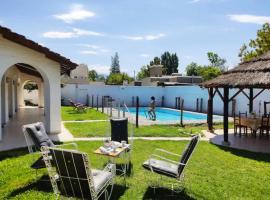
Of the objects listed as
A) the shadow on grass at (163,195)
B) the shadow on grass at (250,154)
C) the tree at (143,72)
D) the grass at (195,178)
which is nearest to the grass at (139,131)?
the grass at (195,178)

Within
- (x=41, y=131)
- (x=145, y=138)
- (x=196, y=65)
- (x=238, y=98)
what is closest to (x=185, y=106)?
(x=238, y=98)

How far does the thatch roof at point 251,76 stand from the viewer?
1289cm

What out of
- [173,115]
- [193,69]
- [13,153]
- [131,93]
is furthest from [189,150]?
[193,69]

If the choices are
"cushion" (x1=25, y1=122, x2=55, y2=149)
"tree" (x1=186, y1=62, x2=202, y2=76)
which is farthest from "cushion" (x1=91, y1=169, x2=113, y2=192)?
"tree" (x1=186, y1=62, x2=202, y2=76)

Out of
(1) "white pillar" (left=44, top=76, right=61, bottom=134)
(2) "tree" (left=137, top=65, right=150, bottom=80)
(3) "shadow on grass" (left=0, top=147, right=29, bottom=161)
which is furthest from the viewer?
(2) "tree" (left=137, top=65, right=150, bottom=80)

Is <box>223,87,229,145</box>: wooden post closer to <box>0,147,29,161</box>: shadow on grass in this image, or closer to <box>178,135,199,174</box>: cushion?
<box>178,135,199,174</box>: cushion

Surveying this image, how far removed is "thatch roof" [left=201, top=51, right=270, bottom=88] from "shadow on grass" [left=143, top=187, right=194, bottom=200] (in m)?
6.96

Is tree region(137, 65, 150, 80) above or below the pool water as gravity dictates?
above

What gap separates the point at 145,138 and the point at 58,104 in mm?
4203

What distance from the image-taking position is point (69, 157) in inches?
228

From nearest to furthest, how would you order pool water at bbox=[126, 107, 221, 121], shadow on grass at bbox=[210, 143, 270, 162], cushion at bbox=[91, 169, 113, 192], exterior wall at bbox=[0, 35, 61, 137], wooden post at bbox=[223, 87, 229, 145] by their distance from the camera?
1. cushion at bbox=[91, 169, 113, 192]
2. shadow on grass at bbox=[210, 143, 270, 162]
3. exterior wall at bbox=[0, 35, 61, 137]
4. wooden post at bbox=[223, 87, 229, 145]
5. pool water at bbox=[126, 107, 221, 121]

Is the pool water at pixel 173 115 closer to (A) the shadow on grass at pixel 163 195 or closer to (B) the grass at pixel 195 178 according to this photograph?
(B) the grass at pixel 195 178

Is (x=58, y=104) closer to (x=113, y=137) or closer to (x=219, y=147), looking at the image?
(x=113, y=137)

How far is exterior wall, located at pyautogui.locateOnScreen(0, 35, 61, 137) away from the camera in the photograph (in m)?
12.8
